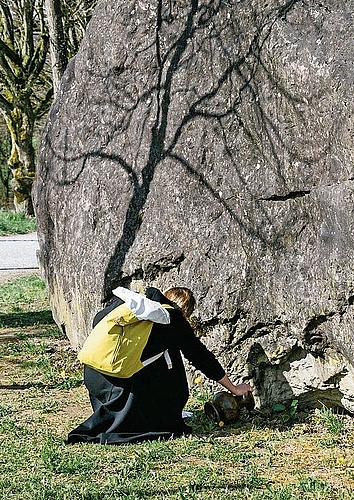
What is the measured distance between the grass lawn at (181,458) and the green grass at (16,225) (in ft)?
58.3

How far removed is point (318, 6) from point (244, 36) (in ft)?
2.36

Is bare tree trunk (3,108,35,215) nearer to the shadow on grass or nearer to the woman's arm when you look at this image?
the shadow on grass

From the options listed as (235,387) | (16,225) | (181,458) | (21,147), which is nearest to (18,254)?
(16,225)

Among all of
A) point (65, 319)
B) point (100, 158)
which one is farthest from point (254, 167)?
point (65, 319)

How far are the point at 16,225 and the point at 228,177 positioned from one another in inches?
760

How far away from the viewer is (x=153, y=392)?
245 inches

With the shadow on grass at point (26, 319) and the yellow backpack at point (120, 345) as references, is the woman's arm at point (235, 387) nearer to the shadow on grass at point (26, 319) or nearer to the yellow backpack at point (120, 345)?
the yellow backpack at point (120, 345)

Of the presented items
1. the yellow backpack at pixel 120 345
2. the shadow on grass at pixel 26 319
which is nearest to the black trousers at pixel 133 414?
the yellow backpack at pixel 120 345

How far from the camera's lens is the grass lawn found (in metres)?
4.89

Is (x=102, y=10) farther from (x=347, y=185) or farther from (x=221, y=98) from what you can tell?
(x=347, y=185)

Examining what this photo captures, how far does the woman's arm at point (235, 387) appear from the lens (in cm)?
639

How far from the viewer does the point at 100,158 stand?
8.08 metres

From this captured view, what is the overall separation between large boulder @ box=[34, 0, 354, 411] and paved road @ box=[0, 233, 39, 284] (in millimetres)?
8796

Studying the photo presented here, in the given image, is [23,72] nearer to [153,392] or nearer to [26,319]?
[26,319]
